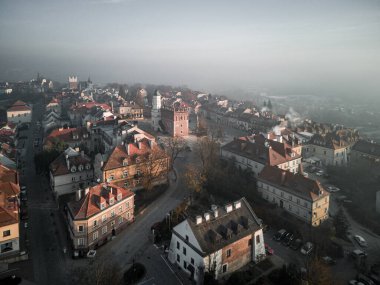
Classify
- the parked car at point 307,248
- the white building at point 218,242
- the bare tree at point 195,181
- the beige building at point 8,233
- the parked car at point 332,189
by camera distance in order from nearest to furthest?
the white building at point 218,242 < the beige building at point 8,233 < the parked car at point 307,248 < the bare tree at point 195,181 < the parked car at point 332,189

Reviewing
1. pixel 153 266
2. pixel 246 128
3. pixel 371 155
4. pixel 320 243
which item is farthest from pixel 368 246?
pixel 246 128

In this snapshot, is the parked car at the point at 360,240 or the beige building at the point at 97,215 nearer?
the beige building at the point at 97,215

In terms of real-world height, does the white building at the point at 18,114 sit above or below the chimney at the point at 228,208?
above

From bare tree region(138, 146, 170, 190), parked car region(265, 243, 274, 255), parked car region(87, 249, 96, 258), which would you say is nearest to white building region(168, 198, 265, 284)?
parked car region(265, 243, 274, 255)

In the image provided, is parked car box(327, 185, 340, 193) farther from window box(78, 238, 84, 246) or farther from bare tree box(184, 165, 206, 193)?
window box(78, 238, 84, 246)

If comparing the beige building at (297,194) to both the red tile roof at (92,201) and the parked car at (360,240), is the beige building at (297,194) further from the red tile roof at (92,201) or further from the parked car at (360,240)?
the red tile roof at (92,201)

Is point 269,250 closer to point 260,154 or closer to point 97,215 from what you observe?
point 97,215

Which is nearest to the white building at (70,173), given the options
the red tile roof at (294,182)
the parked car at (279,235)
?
the red tile roof at (294,182)

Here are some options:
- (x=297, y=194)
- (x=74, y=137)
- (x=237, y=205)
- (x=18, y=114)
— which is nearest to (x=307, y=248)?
(x=297, y=194)
